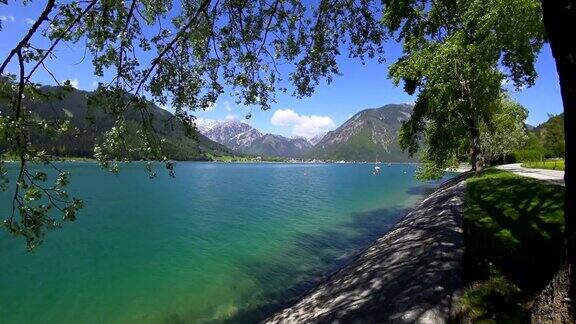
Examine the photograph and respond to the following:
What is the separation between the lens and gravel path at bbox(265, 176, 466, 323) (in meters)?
10.2

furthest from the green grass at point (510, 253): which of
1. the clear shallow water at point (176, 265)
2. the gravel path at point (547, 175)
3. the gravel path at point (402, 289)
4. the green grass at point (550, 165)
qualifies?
the green grass at point (550, 165)

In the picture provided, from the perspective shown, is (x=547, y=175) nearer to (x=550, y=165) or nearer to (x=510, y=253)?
(x=550, y=165)

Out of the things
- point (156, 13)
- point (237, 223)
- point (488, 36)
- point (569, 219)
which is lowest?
point (237, 223)

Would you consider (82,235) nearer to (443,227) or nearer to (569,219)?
(443,227)

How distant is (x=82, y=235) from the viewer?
126ft

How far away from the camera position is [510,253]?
494 inches

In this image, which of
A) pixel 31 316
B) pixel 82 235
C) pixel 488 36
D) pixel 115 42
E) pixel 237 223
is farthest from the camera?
pixel 237 223

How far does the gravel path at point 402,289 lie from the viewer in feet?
33.6

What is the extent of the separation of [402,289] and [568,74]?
768cm

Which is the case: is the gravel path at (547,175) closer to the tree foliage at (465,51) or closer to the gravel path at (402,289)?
the tree foliage at (465,51)

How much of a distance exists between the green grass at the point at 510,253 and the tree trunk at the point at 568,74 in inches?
80.4

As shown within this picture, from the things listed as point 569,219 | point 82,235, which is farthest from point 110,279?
point 569,219

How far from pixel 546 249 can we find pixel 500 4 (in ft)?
49.5

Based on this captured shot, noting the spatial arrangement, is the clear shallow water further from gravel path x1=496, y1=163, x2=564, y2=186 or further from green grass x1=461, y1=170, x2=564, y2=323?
gravel path x1=496, y1=163, x2=564, y2=186
